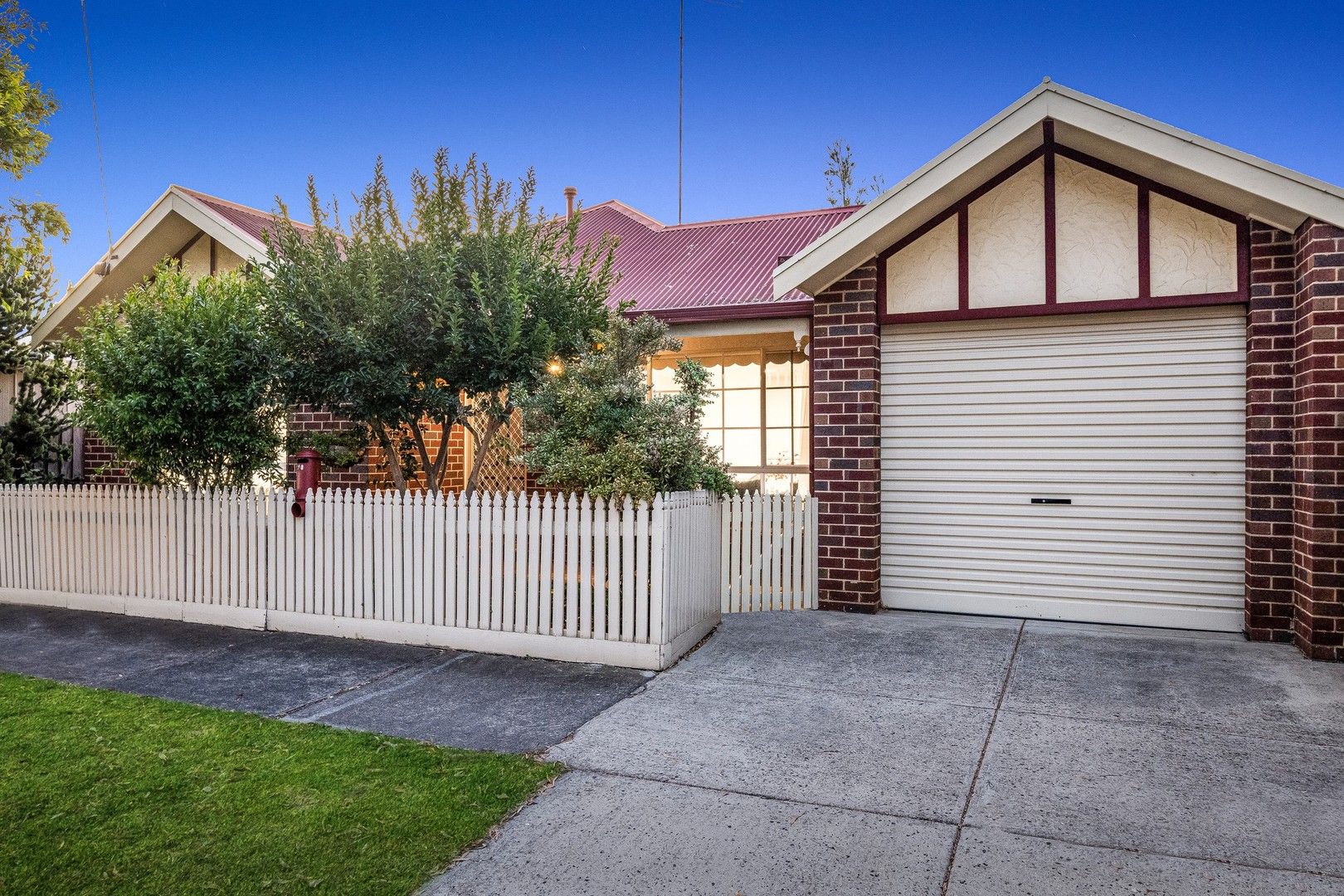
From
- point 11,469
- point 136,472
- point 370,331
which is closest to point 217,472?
point 136,472

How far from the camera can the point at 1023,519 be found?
777cm

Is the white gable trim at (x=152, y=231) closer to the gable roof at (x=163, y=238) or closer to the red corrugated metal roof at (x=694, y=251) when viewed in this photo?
the gable roof at (x=163, y=238)

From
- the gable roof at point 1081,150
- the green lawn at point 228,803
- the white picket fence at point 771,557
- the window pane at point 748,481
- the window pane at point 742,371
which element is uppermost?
the gable roof at point 1081,150

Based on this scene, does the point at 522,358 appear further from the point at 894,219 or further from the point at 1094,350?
the point at 1094,350

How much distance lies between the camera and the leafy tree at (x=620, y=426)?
21.6 ft

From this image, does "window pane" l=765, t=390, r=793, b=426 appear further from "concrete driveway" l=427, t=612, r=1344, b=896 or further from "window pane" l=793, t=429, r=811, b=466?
"concrete driveway" l=427, t=612, r=1344, b=896

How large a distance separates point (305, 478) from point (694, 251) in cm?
647

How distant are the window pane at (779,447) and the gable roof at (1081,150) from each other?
2776 mm

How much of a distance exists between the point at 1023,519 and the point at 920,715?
11.3ft

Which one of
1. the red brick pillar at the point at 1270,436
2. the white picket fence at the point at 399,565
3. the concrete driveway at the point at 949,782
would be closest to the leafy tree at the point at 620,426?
the white picket fence at the point at 399,565

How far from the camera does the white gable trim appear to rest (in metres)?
9.83

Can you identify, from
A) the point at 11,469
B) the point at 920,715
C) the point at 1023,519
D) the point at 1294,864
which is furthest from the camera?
the point at 11,469

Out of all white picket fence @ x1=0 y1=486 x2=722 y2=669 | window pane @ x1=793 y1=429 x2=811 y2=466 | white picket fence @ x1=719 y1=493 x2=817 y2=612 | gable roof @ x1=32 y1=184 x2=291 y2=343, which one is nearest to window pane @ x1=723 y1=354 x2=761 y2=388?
window pane @ x1=793 y1=429 x2=811 y2=466

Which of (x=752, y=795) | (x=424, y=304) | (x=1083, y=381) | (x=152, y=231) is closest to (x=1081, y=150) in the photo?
(x=1083, y=381)
